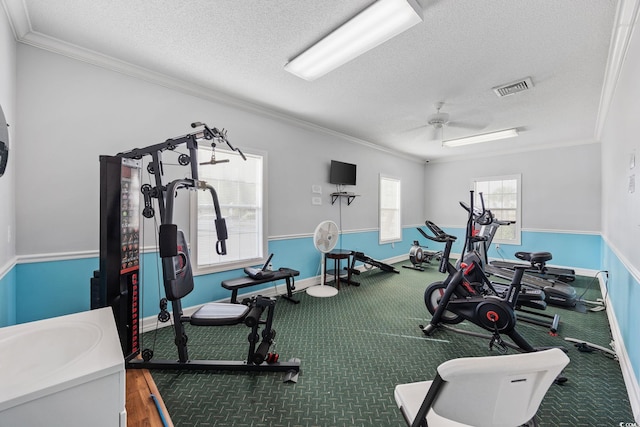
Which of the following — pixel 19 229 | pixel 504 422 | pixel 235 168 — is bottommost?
pixel 504 422

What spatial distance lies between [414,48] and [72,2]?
267 centimetres

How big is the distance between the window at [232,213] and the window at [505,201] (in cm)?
560

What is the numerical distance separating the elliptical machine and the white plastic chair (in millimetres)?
1609

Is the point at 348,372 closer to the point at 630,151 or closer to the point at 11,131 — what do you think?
the point at 630,151

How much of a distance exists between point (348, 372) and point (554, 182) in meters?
6.19

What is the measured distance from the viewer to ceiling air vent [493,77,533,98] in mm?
2901

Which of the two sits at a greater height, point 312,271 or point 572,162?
point 572,162

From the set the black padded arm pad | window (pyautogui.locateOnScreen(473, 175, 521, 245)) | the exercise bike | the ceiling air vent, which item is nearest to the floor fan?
the exercise bike

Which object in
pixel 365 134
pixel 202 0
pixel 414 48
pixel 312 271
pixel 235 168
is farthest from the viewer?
pixel 365 134

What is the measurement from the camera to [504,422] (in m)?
0.92

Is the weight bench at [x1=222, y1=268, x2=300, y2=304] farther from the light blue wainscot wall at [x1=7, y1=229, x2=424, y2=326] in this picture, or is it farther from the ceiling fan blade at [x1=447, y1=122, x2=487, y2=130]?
the ceiling fan blade at [x1=447, y1=122, x2=487, y2=130]

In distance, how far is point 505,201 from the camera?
620cm

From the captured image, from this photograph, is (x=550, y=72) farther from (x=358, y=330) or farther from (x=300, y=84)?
(x=358, y=330)

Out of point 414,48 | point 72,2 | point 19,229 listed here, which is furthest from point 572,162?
point 19,229
